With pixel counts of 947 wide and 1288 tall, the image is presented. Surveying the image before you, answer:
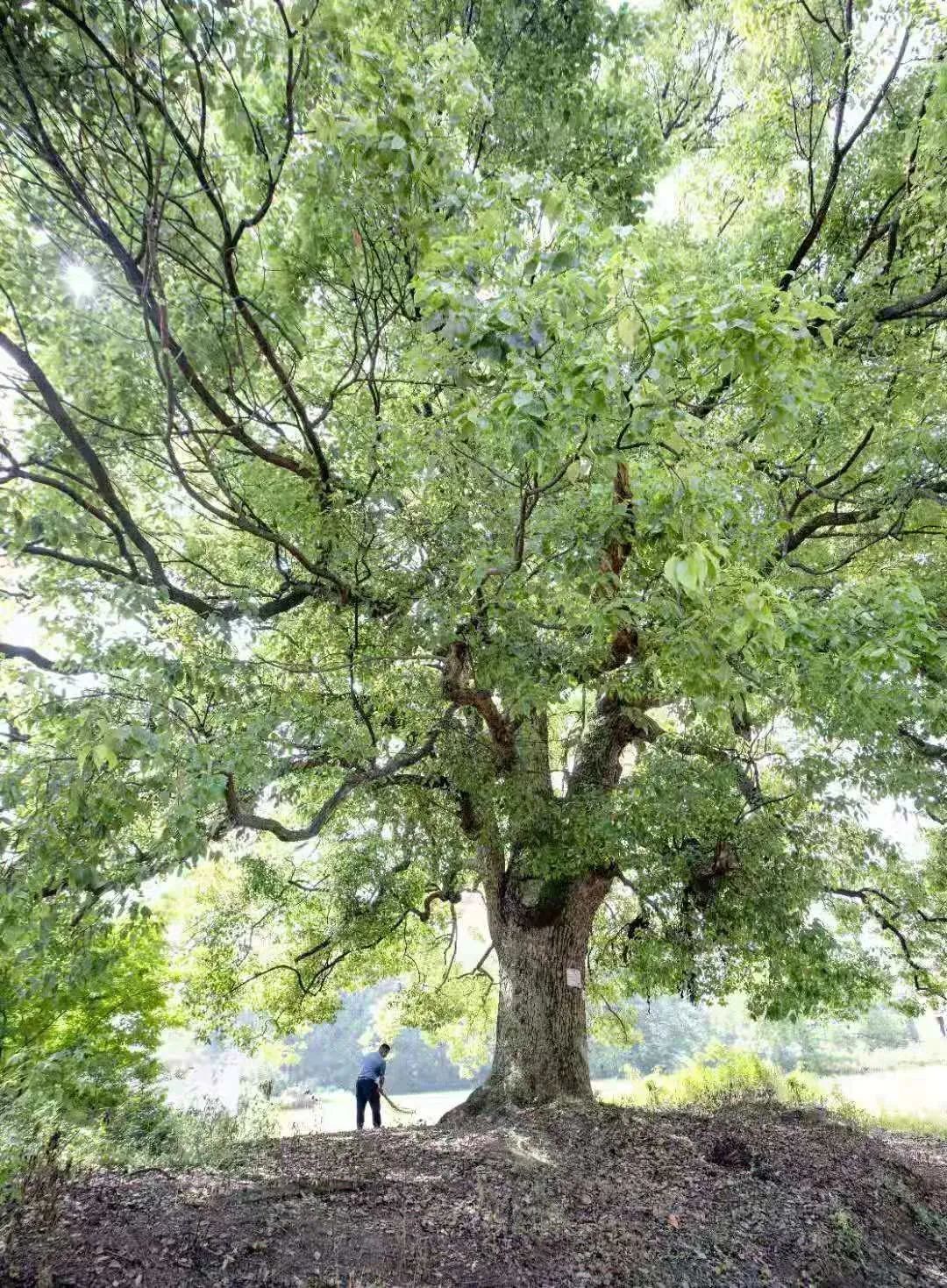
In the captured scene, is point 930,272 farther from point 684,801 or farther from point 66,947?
point 66,947

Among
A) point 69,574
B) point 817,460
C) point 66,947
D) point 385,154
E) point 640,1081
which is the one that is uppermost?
point 817,460

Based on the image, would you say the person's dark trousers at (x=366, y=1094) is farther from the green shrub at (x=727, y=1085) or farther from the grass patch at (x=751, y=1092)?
the green shrub at (x=727, y=1085)

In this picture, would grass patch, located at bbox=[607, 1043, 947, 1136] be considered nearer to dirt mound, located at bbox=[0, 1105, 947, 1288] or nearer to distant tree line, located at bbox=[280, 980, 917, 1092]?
dirt mound, located at bbox=[0, 1105, 947, 1288]

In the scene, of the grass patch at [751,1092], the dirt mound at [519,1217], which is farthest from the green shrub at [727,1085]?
the dirt mound at [519,1217]

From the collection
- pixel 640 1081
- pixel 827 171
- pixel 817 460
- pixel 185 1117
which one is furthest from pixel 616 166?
pixel 640 1081

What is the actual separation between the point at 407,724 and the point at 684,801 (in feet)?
8.58

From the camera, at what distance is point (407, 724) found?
6.62 metres

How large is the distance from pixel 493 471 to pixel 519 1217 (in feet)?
14.1

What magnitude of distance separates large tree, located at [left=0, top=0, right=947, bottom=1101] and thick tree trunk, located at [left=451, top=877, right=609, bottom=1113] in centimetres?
5

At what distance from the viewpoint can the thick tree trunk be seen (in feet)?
21.9

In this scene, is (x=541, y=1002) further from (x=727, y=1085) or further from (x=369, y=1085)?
(x=727, y=1085)

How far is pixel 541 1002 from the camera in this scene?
7008 millimetres

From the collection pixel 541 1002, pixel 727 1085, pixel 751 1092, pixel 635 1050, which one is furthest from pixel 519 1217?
pixel 635 1050

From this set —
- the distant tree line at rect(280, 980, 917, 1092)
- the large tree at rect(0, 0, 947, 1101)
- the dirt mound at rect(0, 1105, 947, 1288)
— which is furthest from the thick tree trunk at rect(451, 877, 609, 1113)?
the distant tree line at rect(280, 980, 917, 1092)
